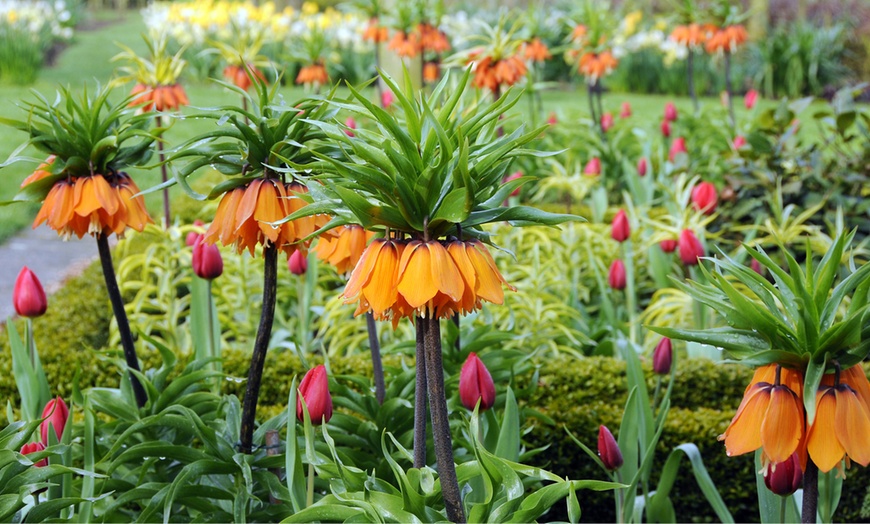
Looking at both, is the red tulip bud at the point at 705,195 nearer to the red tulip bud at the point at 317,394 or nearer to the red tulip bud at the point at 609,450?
the red tulip bud at the point at 609,450

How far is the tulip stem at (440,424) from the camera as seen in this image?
142 centimetres

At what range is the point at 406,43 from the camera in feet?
17.8

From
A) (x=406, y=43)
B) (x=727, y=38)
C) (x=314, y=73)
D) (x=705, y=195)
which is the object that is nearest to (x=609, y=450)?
(x=705, y=195)

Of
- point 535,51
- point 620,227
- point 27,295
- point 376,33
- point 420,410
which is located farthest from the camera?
point 376,33

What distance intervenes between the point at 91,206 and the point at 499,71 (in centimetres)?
266

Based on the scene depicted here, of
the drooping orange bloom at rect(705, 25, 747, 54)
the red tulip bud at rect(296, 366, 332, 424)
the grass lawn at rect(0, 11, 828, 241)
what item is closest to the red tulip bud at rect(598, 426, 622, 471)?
the red tulip bud at rect(296, 366, 332, 424)

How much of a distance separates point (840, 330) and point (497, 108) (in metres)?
0.59

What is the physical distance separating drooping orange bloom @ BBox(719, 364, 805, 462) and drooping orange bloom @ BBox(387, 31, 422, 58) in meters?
4.33

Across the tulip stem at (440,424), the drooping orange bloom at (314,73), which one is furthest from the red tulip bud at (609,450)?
the drooping orange bloom at (314,73)

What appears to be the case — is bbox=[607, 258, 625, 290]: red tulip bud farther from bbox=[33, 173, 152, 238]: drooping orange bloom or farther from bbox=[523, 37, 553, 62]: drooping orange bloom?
bbox=[523, 37, 553, 62]: drooping orange bloom

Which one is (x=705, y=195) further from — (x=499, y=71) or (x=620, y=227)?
(x=499, y=71)

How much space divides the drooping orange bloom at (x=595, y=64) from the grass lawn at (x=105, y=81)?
20.2 inches

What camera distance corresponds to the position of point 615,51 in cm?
1132

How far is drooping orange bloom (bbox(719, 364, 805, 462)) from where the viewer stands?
4.30 feet
